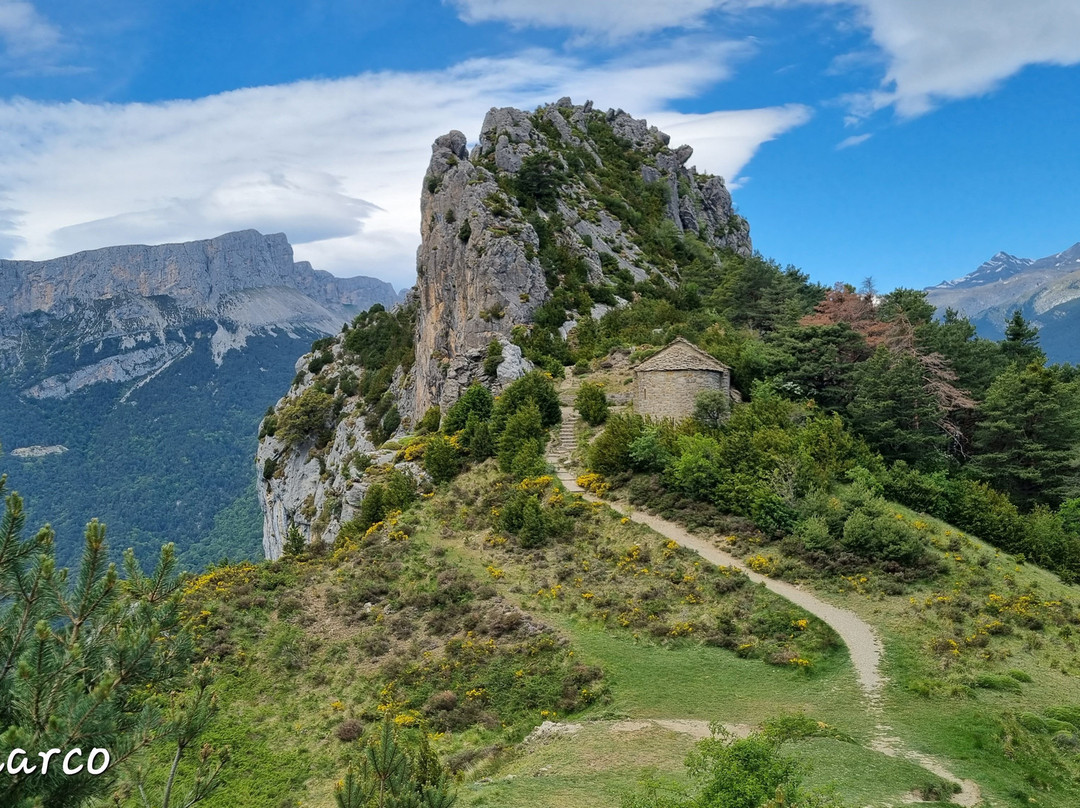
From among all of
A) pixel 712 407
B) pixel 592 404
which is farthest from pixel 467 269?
pixel 712 407

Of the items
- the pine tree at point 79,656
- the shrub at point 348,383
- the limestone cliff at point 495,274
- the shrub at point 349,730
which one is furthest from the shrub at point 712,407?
the shrub at point 348,383

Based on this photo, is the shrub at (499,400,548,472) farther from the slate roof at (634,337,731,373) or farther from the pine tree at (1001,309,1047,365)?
the pine tree at (1001,309,1047,365)

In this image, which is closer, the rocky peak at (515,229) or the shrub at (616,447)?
the shrub at (616,447)

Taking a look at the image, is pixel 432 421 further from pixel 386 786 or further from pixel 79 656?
pixel 79 656

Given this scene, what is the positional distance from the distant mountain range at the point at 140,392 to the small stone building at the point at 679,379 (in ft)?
226

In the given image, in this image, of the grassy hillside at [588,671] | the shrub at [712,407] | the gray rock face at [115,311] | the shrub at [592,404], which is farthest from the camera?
the gray rock face at [115,311]

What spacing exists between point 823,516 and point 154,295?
198430 millimetres

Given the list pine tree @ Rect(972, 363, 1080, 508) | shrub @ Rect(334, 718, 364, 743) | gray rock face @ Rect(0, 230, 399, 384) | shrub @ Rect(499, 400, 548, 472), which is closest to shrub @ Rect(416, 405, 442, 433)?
shrub @ Rect(499, 400, 548, 472)

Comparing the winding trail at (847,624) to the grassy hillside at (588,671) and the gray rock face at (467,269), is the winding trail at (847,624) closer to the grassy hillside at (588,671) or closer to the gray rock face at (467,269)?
the grassy hillside at (588,671)

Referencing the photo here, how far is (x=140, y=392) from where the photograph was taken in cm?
14412

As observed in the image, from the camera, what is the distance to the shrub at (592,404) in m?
25.8

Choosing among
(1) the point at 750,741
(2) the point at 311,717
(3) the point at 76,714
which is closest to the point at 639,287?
(2) the point at 311,717

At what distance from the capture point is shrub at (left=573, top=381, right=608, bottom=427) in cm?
2575

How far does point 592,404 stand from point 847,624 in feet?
44.2
